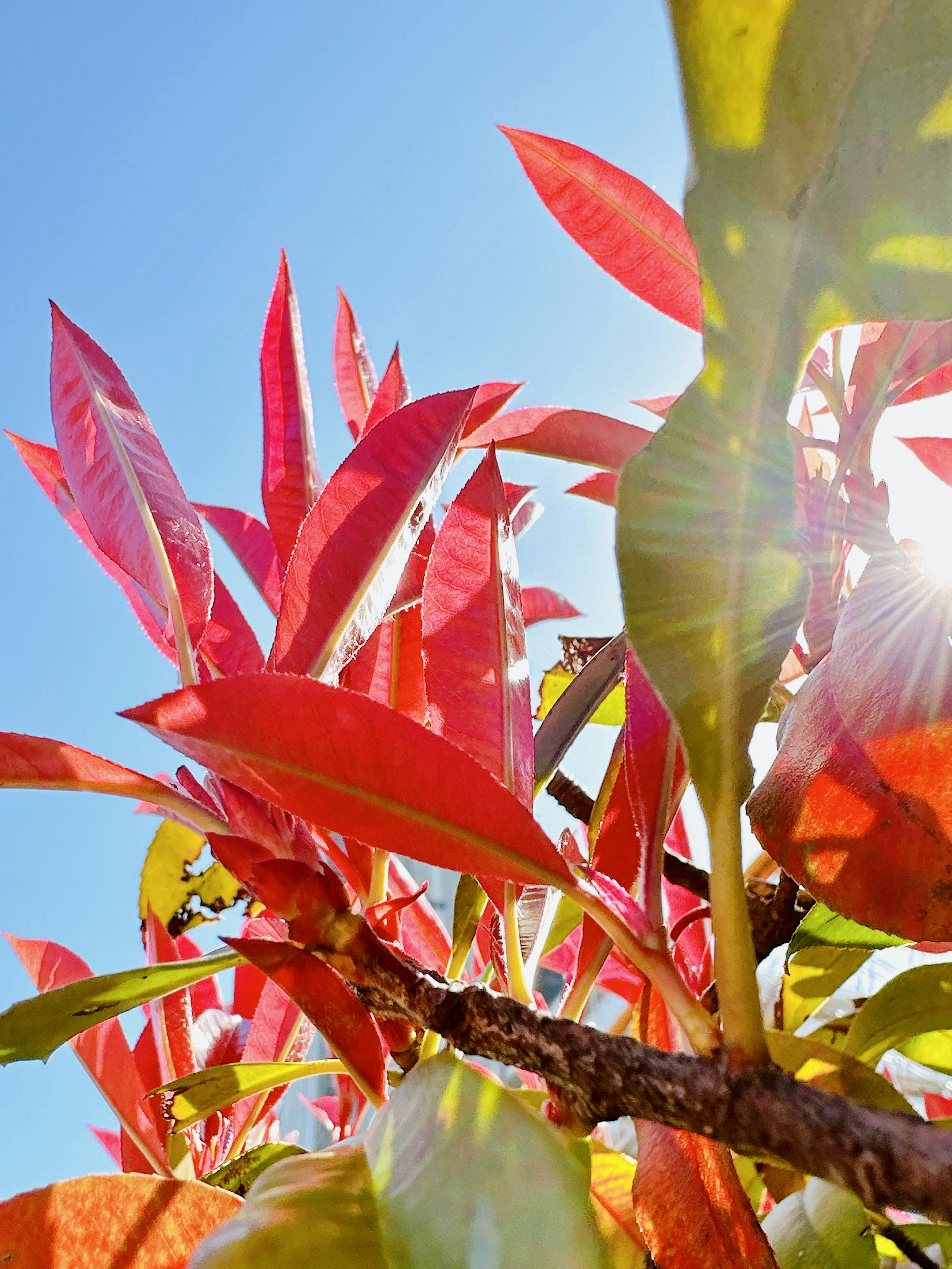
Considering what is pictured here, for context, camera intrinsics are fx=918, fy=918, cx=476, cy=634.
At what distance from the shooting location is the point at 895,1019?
532 mm

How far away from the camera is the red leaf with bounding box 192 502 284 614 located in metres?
0.79

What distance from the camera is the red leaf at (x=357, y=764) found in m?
0.37

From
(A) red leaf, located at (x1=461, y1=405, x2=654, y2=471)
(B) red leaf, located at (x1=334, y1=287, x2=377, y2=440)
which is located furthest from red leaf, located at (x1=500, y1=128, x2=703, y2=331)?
(B) red leaf, located at (x1=334, y1=287, x2=377, y2=440)

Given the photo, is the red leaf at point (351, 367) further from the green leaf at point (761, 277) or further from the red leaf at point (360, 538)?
the green leaf at point (761, 277)

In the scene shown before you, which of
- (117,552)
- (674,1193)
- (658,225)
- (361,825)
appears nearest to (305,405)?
(117,552)

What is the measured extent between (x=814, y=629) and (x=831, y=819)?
15.1 inches

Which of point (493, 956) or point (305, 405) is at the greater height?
point (305, 405)

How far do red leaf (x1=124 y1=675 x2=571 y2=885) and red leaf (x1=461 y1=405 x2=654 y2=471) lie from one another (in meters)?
0.41

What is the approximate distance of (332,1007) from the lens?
1.55 feet

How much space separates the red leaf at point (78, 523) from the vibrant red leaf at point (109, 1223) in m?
0.32

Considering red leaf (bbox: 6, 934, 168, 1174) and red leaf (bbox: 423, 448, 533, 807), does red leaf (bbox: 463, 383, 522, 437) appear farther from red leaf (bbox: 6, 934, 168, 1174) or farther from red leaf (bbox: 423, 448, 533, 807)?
red leaf (bbox: 6, 934, 168, 1174)

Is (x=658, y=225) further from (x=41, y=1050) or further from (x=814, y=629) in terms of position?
(x=41, y=1050)

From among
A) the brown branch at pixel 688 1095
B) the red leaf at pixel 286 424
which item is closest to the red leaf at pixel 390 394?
the red leaf at pixel 286 424

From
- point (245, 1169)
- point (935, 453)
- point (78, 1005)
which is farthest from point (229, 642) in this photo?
point (935, 453)
